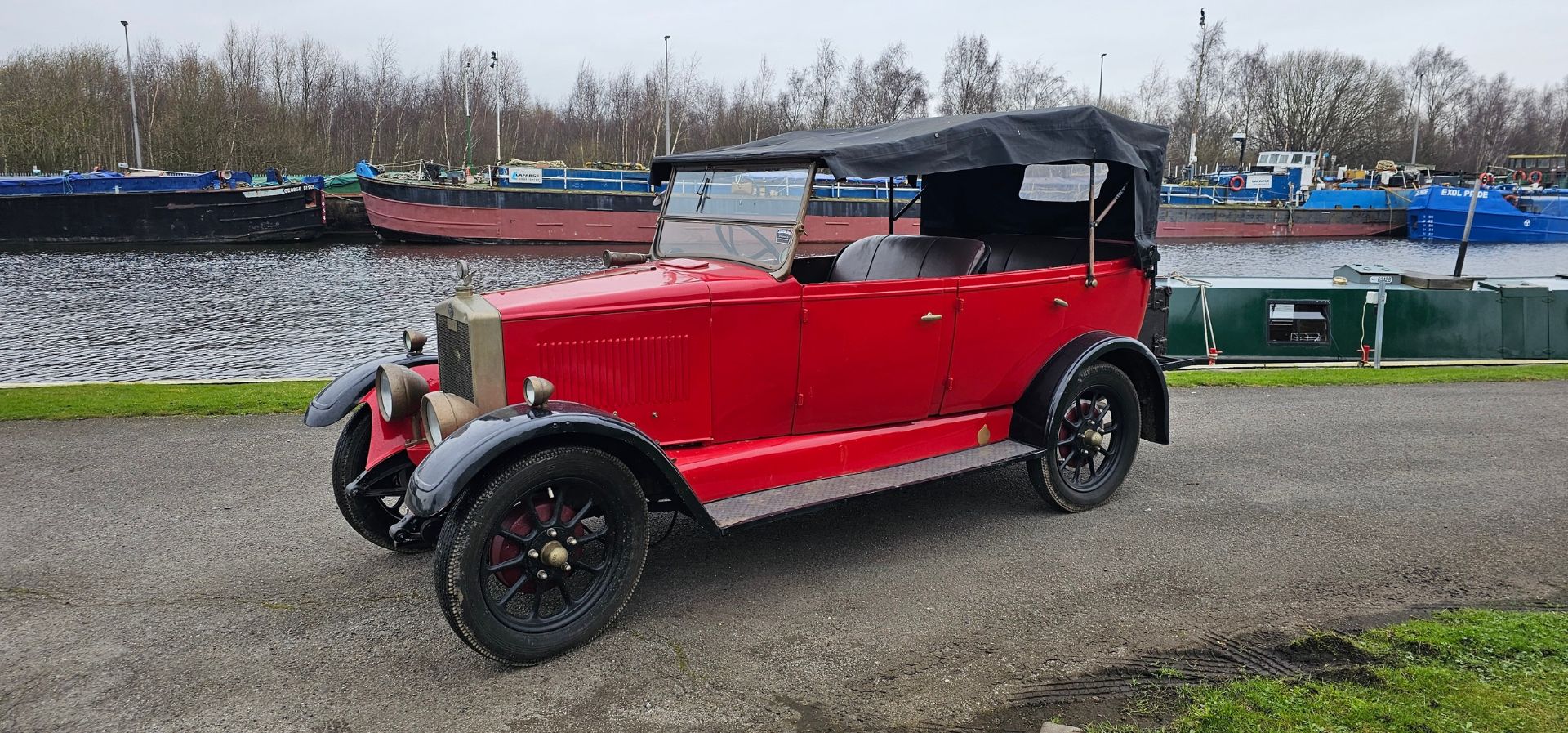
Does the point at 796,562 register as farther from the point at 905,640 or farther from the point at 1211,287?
the point at 1211,287

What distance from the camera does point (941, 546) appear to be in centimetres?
539

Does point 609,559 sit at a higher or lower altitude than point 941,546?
higher

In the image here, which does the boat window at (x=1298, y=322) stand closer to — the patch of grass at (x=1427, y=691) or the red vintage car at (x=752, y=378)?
the red vintage car at (x=752, y=378)

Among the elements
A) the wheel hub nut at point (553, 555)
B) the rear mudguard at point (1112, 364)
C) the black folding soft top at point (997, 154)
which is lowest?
the wheel hub nut at point (553, 555)

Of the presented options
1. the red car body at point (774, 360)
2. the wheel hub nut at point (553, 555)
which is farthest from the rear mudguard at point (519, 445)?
the wheel hub nut at point (553, 555)

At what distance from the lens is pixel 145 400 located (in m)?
8.57

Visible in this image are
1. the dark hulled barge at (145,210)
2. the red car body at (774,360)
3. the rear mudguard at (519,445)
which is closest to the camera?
the rear mudguard at (519,445)

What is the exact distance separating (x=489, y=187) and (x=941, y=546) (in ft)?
117

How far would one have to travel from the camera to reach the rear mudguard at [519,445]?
12.2 ft

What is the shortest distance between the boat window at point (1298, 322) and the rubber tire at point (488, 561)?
11.7 meters

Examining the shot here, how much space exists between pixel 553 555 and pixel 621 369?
37.3 inches

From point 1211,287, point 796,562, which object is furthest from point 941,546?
point 1211,287

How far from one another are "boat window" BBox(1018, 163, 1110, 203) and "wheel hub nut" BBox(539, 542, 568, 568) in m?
4.06

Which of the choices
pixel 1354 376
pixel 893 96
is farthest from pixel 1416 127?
pixel 1354 376
